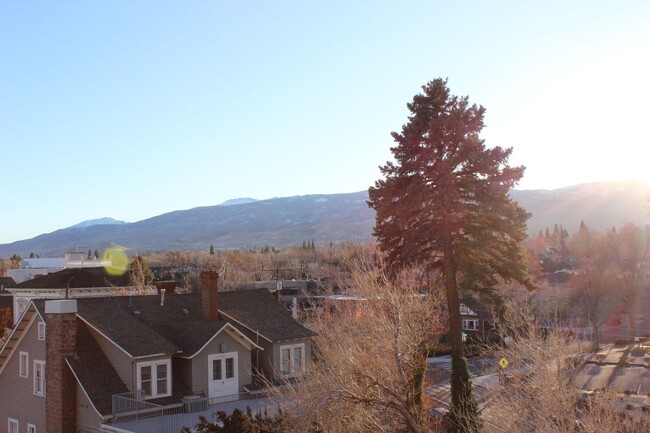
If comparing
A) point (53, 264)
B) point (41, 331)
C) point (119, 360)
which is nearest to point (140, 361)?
point (119, 360)

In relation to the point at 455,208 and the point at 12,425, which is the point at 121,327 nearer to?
the point at 12,425

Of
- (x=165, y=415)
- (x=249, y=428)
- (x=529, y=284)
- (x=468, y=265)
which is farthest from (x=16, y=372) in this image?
(x=529, y=284)

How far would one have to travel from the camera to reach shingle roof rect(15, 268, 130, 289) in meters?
56.2

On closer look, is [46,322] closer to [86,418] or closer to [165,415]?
[86,418]

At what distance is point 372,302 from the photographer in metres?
25.6

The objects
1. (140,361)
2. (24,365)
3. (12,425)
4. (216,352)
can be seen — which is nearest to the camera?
(140,361)

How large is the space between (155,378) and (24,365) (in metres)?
7.11

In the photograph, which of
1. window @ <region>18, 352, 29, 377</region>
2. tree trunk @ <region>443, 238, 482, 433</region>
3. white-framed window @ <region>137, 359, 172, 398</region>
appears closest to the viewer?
tree trunk @ <region>443, 238, 482, 433</region>

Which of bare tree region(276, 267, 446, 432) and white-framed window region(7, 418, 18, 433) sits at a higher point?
bare tree region(276, 267, 446, 432)

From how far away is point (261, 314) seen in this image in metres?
36.8

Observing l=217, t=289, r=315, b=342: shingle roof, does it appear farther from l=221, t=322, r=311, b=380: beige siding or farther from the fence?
the fence

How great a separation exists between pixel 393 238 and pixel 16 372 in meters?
19.3

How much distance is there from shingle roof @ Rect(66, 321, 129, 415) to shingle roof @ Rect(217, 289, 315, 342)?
7515 mm

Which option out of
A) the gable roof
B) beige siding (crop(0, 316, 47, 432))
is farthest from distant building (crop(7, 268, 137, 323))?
the gable roof
